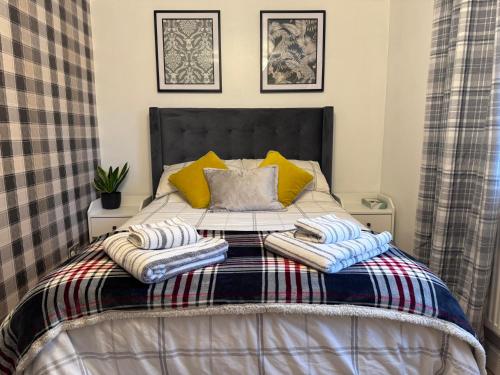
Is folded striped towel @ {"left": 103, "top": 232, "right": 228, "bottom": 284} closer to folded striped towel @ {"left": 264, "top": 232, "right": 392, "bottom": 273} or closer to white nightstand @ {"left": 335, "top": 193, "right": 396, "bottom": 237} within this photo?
folded striped towel @ {"left": 264, "top": 232, "right": 392, "bottom": 273}

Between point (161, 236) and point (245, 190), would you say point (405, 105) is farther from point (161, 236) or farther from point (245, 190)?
point (161, 236)

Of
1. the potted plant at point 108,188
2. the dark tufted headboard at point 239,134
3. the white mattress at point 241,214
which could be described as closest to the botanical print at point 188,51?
the dark tufted headboard at point 239,134

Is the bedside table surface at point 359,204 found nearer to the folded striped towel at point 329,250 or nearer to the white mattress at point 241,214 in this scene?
the white mattress at point 241,214

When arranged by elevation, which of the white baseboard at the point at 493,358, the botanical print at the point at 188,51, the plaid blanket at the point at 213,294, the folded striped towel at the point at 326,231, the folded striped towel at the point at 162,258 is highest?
the botanical print at the point at 188,51

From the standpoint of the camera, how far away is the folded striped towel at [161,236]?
1.39m

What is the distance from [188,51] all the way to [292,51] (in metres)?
0.90

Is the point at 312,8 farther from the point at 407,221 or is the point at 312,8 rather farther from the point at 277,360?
the point at 277,360

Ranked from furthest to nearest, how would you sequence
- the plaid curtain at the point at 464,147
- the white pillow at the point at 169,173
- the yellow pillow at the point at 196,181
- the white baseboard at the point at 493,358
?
1. the white pillow at the point at 169,173
2. the yellow pillow at the point at 196,181
3. the white baseboard at the point at 493,358
4. the plaid curtain at the point at 464,147

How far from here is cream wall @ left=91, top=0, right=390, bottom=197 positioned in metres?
3.03

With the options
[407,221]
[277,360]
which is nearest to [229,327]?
[277,360]

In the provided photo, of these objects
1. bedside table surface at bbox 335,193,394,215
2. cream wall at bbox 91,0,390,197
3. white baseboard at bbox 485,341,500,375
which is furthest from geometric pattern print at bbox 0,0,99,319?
white baseboard at bbox 485,341,500,375

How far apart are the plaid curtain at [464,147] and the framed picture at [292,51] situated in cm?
104

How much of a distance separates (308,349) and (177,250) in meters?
0.61

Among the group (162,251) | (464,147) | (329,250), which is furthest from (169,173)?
(464,147)
